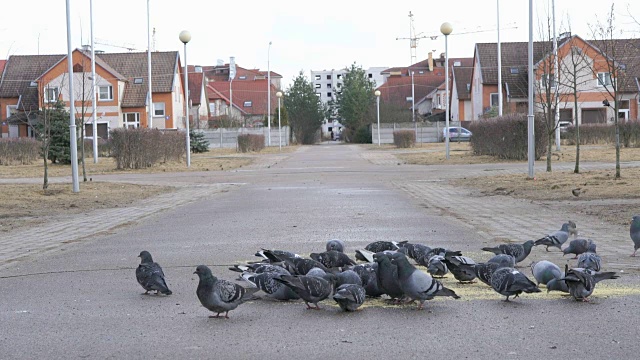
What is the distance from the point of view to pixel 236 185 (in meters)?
25.6

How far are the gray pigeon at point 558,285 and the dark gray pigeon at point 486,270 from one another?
46cm

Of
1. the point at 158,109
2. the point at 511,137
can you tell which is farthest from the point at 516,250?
the point at 158,109

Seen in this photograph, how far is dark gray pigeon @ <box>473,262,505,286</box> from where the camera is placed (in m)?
7.42

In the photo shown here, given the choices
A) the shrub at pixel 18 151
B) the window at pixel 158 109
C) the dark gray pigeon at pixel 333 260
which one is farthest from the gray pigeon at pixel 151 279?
the window at pixel 158 109

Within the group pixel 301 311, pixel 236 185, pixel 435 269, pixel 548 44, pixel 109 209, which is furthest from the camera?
pixel 548 44

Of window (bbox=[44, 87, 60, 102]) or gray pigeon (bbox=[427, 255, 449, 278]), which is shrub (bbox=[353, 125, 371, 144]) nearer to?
window (bbox=[44, 87, 60, 102])

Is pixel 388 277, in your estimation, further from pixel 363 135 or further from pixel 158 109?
pixel 363 135

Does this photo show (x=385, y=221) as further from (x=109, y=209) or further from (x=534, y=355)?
(x=534, y=355)

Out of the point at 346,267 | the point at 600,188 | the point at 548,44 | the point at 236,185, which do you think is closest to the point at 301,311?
the point at 346,267

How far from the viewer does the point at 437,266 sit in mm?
7961

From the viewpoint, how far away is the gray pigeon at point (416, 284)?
22.2 ft

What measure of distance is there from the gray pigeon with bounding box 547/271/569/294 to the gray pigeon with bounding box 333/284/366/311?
1744 mm

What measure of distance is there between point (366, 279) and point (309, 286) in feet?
2.20

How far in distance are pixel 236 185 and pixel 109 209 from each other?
7509mm
